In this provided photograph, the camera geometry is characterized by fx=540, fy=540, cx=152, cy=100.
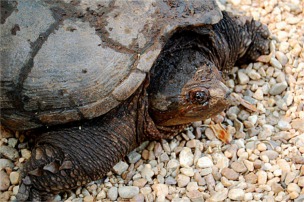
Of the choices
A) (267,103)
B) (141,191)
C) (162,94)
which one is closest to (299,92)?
(267,103)

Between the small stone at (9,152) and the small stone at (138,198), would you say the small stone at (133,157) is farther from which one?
the small stone at (9,152)

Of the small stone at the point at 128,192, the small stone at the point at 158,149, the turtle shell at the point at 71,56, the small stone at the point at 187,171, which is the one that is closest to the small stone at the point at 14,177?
the turtle shell at the point at 71,56

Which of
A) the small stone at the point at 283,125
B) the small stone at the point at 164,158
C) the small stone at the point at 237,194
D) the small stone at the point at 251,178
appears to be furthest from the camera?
the small stone at the point at 283,125

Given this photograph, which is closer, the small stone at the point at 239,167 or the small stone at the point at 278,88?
the small stone at the point at 239,167

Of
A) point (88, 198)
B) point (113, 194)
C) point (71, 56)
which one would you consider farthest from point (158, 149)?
point (71, 56)

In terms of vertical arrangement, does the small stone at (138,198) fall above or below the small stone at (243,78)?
below

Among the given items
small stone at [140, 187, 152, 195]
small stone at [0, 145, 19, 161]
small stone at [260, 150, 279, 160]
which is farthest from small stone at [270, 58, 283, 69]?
small stone at [0, 145, 19, 161]

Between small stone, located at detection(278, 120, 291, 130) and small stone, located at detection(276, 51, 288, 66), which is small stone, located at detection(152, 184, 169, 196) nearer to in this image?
small stone, located at detection(278, 120, 291, 130)
